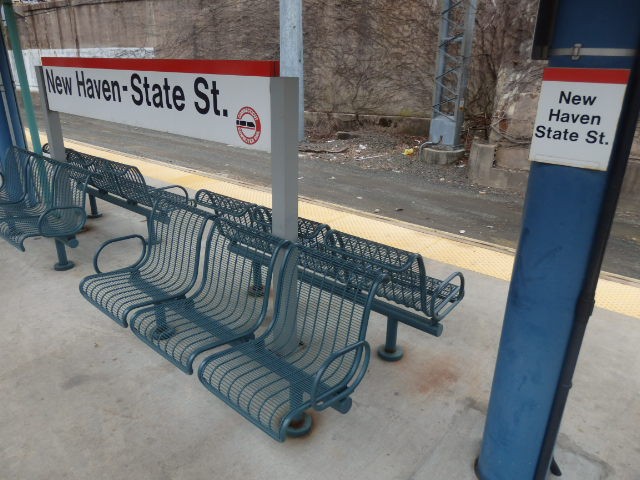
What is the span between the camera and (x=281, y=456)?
8.14ft

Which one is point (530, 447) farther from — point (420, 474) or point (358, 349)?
point (358, 349)

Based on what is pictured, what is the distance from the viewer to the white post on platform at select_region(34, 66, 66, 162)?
5066 millimetres

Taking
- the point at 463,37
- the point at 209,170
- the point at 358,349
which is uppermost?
the point at 463,37

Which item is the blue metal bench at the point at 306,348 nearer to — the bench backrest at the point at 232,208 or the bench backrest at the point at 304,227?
the bench backrest at the point at 304,227

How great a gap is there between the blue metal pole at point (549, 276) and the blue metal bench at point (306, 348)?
64 centimetres

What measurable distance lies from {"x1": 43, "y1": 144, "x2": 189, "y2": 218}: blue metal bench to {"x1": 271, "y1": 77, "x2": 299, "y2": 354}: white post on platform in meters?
1.96

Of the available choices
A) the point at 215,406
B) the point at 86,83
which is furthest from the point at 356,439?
the point at 86,83

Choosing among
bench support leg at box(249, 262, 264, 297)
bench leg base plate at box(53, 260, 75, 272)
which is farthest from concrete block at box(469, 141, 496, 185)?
bench leg base plate at box(53, 260, 75, 272)

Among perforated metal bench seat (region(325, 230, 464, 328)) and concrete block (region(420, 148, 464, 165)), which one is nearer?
perforated metal bench seat (region(325, 230, 464, 328))

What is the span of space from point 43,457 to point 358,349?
5.36ft

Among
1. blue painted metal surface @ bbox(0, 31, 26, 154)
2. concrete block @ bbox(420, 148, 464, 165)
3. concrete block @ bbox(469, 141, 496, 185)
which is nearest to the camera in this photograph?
blue painted metal surface @ bbox(0, 31, 26, 154)

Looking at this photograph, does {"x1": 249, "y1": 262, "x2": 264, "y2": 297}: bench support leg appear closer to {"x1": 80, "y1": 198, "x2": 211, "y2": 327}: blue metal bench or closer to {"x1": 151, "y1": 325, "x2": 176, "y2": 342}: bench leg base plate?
{"x1": 80, "y1": 198, "x2": 211, "y2": 327}: blue metal bench

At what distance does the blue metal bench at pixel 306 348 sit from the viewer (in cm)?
234

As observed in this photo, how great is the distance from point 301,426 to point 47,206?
3.51 meters
